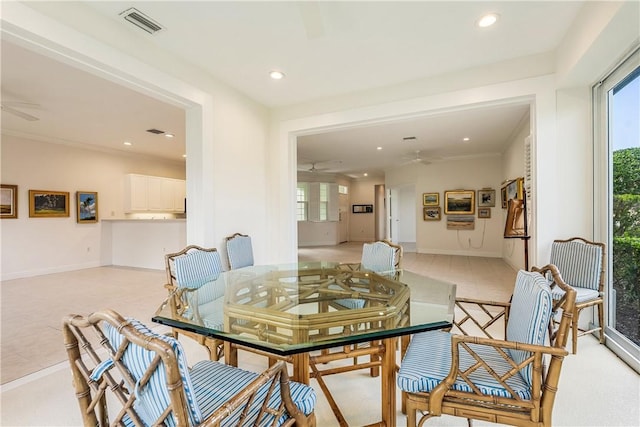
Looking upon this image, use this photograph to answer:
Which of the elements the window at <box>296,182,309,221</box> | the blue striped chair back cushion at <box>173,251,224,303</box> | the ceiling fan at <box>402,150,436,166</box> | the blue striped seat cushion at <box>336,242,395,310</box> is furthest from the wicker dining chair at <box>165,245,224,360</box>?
the window at <box>296,182,309,221</box>

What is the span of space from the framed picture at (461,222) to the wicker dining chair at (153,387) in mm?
7543

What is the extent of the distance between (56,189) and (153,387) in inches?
279

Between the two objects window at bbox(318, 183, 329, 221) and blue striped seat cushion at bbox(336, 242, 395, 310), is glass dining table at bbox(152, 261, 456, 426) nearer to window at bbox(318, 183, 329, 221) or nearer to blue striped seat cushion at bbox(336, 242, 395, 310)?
blue striped seat cushion at bbox(336, 242, 395, 310)

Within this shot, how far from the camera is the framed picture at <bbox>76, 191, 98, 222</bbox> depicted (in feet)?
20.2

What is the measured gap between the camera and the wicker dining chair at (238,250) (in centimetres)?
318

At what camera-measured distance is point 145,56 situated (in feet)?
8.25

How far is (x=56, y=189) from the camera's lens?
5.84 metres

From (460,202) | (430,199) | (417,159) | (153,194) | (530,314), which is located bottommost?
(530,314)

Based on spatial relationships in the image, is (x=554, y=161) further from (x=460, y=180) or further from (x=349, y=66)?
(x=460, y=180)

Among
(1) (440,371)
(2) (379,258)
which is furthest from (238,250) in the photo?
(1) (440,371)

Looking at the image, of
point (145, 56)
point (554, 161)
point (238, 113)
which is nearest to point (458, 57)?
point (554, 161)

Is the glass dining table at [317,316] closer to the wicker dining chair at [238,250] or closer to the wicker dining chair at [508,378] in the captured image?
the wicker dining chair at [508,378]

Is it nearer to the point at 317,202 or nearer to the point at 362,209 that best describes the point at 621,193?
the point at 317,202

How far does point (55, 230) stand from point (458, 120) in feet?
25.6
